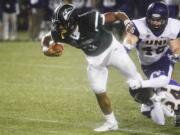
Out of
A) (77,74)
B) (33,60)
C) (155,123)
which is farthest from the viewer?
(33,60)

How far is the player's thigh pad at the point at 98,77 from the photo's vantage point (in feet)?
23.3

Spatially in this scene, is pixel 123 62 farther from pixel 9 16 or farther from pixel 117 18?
pixel 9 16

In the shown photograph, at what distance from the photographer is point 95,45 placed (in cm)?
714

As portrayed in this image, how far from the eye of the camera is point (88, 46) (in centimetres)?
716

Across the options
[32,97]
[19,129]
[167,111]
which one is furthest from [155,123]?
[32,97]

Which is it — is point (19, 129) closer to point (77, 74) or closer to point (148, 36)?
point (148, 36)

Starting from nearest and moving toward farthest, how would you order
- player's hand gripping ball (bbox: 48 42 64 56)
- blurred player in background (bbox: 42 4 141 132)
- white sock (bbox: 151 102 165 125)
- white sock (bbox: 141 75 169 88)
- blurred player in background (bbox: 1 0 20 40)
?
white sock (bbox: 141 75 169 88)
blurred player in background (bbox: 42 4 141 132)
white sock (bbox: 151 102 165 125)
player's hand gripping ball (bbox: 48 42 64 56)
blurred player in background (bbox: 1 0 20 40)

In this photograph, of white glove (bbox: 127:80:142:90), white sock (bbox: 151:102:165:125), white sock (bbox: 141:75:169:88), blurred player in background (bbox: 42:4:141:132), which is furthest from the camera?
white sock (bbox: 151:102:165:125)

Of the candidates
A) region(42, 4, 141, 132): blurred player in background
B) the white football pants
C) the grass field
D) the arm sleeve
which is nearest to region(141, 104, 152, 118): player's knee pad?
the grass field

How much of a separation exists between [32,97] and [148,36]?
2.62 meters

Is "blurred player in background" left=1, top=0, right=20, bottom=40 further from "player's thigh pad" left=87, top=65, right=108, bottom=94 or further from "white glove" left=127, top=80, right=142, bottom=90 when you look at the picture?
"white glove" left=127, top=80, right=142, bottom=90

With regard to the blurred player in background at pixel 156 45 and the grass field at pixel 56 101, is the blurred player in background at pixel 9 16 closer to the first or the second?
the grass field at pixel 56 101

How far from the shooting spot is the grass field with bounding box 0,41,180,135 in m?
7.39

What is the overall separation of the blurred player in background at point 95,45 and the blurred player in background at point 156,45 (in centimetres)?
27
